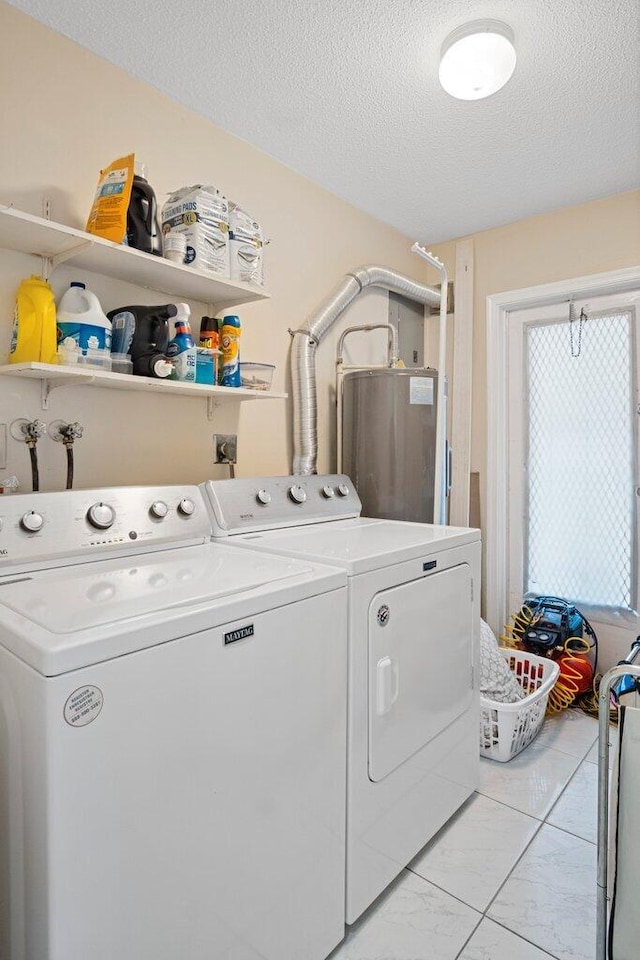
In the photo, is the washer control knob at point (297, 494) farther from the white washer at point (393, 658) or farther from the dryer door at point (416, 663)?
the dryer door at point (416, 663)

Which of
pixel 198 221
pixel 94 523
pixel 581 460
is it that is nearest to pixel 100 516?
pixel 94 523

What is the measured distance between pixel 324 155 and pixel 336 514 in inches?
64.4

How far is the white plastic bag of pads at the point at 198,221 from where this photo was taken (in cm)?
178

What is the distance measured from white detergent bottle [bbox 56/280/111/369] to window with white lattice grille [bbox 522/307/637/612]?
96.7 inches

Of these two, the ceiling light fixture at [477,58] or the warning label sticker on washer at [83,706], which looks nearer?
the warning label sticker on washer at [83,706]

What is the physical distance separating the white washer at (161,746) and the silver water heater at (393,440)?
4.20 ft

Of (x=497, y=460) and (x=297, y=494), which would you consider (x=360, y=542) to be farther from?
(x=497, y=460)

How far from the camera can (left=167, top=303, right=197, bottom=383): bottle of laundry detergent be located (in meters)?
1.80

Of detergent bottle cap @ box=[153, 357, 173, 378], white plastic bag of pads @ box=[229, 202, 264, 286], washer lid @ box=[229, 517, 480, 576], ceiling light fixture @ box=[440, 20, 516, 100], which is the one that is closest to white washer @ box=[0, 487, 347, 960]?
washer lid @ box=[229, 517, 480, 576]

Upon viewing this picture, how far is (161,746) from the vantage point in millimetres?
929

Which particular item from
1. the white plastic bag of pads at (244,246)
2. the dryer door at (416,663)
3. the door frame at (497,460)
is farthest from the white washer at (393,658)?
the door frame at (497,460)

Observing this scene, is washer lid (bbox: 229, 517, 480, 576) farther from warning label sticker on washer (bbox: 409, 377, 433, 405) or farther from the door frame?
the door frame

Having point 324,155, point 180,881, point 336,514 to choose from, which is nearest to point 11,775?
point 180,881

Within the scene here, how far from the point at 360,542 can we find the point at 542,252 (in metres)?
2.34
